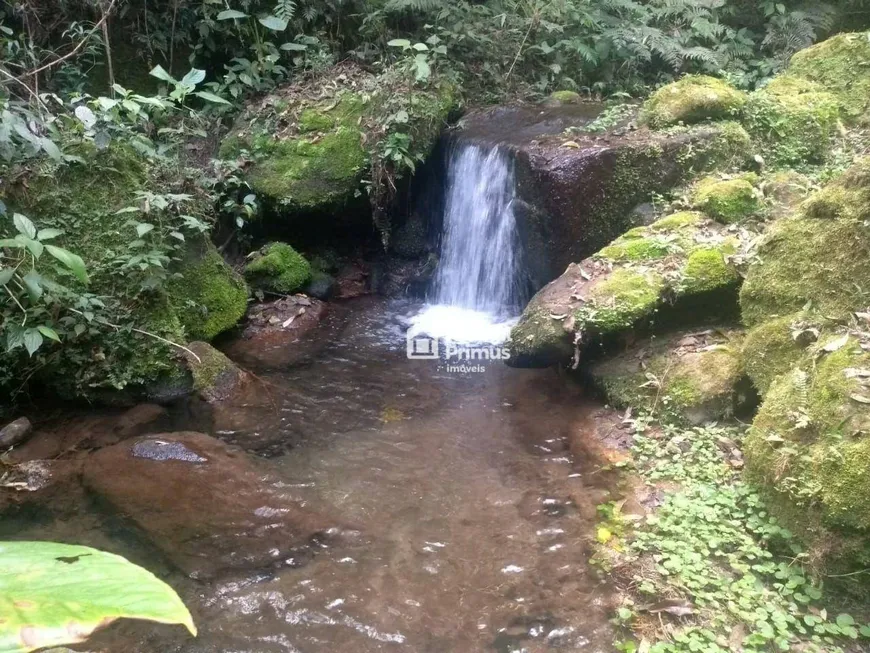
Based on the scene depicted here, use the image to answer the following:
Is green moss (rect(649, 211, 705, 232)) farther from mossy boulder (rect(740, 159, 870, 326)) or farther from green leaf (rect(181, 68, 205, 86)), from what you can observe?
green leaf (rect(181, 68, 205, 86))

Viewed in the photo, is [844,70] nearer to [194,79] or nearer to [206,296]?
[194,79]

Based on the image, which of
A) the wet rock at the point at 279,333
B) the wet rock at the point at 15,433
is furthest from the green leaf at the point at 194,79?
the wet rock at the point at 15,433

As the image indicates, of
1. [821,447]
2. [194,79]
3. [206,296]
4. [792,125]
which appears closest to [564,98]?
[792,125]

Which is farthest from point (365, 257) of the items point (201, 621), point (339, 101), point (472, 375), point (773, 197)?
point (201, 621)

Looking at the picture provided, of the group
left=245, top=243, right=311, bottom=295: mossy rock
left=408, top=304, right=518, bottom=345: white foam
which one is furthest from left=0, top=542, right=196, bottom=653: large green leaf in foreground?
left=245, top=243, right=311, bottom=295: mossy rock

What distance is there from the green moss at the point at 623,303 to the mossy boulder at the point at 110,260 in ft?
11.6

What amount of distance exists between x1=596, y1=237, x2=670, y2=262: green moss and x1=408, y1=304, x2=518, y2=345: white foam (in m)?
1.45

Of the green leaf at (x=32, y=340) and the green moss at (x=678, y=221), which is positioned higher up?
the green moss at (x=678, y=221)

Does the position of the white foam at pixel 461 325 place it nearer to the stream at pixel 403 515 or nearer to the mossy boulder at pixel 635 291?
the stream at pixel 403 515

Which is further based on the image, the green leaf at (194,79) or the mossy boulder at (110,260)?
the green leaf at (194,79)

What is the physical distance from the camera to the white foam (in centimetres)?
669

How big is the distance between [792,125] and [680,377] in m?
3.55

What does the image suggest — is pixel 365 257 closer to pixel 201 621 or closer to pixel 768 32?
pixel 201 621

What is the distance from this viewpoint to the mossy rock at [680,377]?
4.38 m
